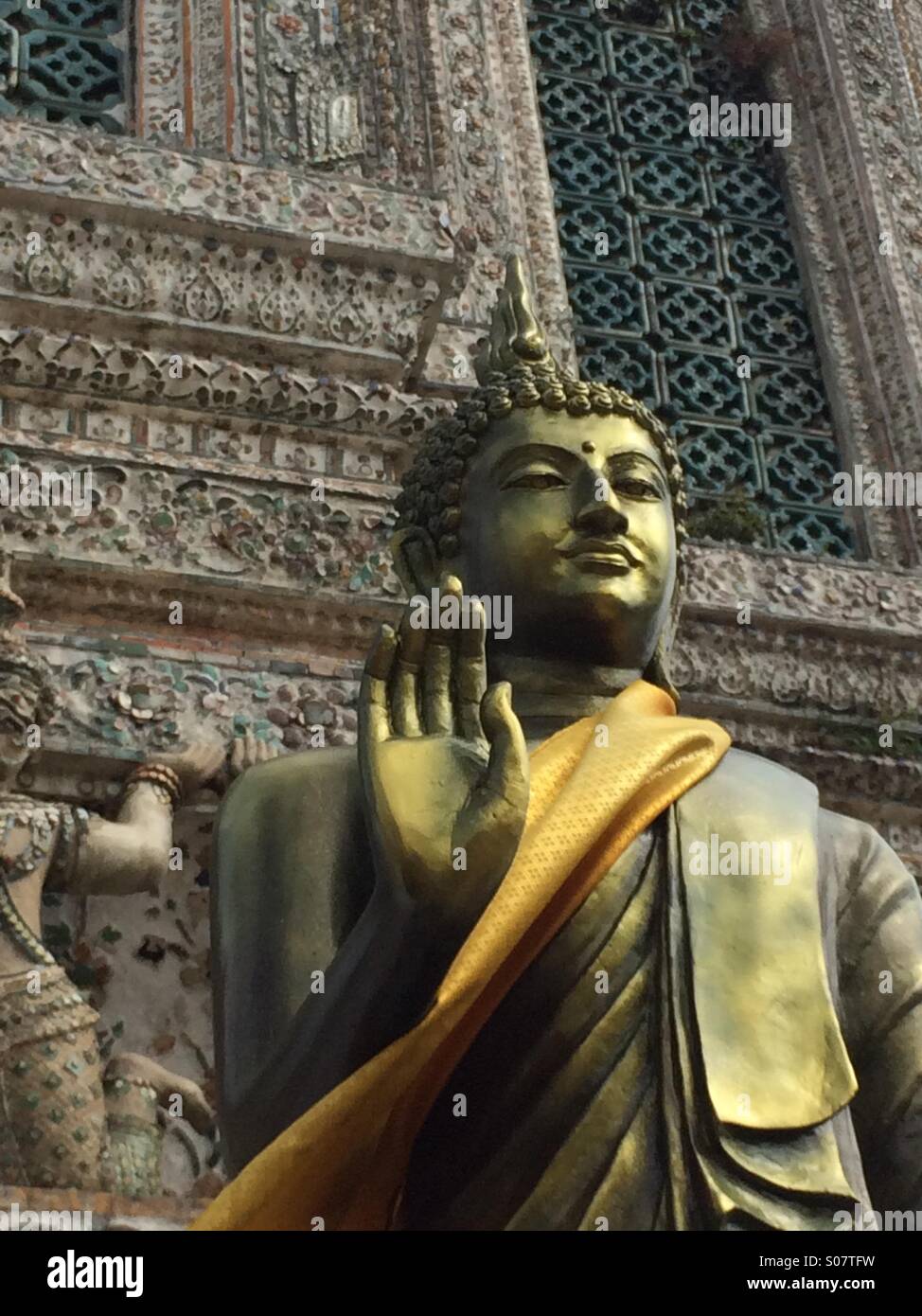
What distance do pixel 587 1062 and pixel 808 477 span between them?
367 cm

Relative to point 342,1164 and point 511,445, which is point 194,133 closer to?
point 511,445

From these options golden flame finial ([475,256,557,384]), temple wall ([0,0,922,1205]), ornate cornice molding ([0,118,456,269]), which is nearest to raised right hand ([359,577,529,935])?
golden flame finial ([475,256,557,384])

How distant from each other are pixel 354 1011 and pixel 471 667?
0.47 m

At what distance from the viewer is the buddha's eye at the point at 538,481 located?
3781 mm

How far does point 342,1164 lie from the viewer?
10.4ft

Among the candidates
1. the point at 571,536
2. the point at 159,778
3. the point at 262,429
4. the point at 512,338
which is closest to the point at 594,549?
the point at 571,536

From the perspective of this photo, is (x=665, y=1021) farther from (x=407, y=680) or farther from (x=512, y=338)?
(x=512, y=338)

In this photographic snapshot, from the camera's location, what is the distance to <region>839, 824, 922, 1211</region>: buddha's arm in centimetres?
354

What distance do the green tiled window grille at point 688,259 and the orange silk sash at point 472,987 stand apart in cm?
298

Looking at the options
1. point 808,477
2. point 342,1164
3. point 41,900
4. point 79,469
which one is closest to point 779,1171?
point 342,1164

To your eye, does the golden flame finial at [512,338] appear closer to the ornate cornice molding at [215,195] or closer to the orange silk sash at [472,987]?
the orange silk sash at [472,987]

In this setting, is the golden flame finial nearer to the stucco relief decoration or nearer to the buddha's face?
the buddha's face

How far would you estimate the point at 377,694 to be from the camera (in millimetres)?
3320

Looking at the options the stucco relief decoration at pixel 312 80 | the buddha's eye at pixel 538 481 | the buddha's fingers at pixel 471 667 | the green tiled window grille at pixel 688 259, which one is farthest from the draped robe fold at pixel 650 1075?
the stucco relief decoration at pixel 312 80
